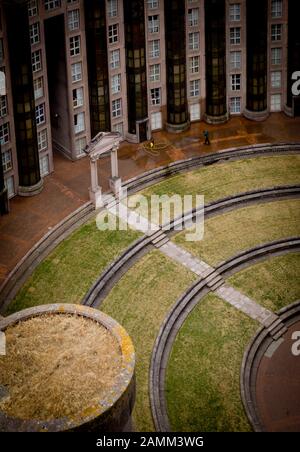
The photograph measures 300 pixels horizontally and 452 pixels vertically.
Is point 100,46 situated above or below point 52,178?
above

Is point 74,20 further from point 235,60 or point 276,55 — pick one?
point 276,55

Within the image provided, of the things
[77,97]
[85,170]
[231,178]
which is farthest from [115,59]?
[231,178]

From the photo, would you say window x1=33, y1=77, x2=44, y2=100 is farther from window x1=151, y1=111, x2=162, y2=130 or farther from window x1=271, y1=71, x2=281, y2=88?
window x1=271, y1=71, x2=281, y2=88

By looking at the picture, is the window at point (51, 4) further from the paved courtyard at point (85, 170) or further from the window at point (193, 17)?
the paved courtyard at point (85, 170)

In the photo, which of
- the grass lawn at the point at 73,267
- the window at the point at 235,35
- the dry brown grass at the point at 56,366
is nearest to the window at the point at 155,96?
the window at the point at 235,35

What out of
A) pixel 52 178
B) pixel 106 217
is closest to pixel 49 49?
pixel 52 178
